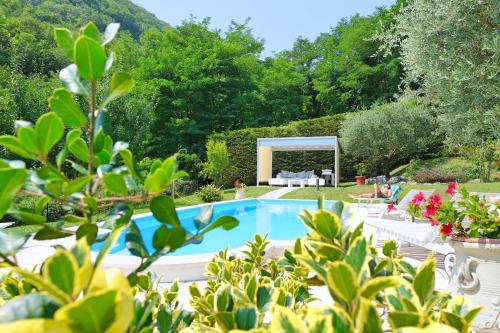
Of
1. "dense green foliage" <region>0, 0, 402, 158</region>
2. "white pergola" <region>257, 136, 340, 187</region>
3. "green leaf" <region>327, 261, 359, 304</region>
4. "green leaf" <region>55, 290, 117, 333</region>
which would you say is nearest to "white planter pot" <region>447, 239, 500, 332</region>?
"green leaf" <region>327, 261, 359, 304</region>

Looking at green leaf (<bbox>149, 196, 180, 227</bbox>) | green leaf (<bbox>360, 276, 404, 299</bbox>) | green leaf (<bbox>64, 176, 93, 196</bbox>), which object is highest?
green leaf (<bbox>64, 176, 93, 196</bbox>)

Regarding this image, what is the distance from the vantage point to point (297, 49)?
40719 millimetres

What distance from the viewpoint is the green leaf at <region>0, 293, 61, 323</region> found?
1.40ft

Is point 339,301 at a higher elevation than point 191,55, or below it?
below

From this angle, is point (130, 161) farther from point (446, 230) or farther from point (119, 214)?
point (446, 230)

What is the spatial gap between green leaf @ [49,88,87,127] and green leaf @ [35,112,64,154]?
0.20 ft

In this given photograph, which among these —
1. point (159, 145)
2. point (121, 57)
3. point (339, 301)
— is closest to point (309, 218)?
point (339, 301)

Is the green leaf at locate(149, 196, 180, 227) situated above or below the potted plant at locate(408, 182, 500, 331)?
above

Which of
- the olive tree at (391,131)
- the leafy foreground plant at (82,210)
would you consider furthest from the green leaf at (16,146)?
the olive tree at (391,131)

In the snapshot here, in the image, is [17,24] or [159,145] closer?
[159,145]

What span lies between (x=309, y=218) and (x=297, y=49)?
1655 inches

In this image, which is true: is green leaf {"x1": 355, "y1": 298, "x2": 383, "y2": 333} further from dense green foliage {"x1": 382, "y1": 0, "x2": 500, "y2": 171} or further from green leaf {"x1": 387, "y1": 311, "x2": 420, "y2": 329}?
dense green foliage {"x1": 382, "y1": 0, "x2": 500, "y2": 171}

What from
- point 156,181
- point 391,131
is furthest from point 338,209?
point 391,131

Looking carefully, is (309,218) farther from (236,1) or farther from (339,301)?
(236,1)
